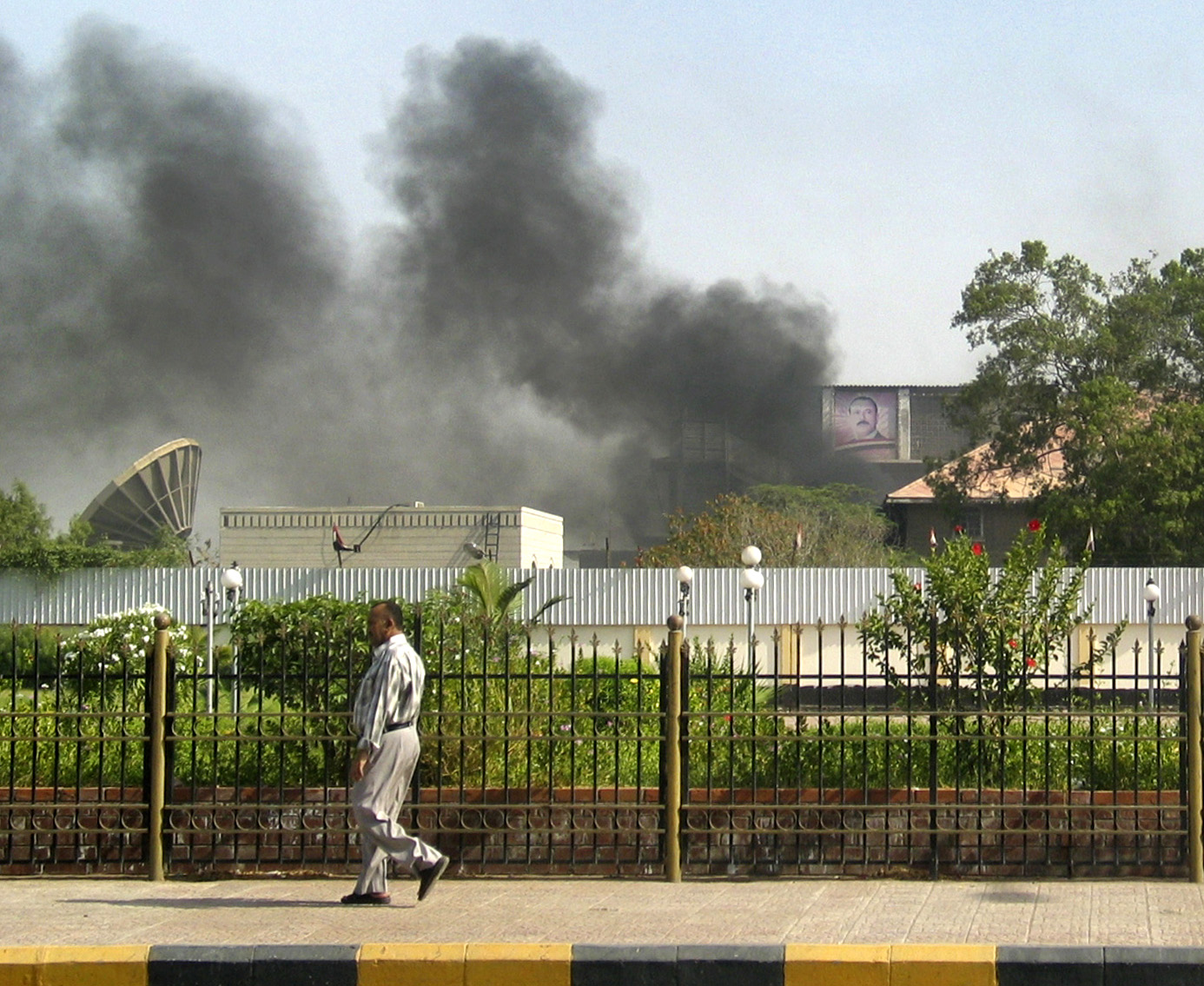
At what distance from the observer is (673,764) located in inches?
→ 307

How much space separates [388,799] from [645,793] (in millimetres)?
1600

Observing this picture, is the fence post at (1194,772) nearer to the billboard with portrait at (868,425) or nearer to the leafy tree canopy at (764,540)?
the leafy tree canopy at (764,540)

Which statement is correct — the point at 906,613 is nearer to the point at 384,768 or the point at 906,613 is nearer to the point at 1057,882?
the point at 1057,882

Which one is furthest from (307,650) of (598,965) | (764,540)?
(764,540)

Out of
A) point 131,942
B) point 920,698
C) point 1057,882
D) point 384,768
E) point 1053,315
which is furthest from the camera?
point 1053,315

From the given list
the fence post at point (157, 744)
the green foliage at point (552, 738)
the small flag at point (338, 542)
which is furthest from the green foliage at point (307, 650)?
the small flag at point (338, 542)

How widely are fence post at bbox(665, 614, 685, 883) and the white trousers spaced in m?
1.34

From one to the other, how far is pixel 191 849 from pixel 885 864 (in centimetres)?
352

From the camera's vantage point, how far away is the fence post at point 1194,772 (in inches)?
301

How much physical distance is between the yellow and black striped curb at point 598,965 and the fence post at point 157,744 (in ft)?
5.78

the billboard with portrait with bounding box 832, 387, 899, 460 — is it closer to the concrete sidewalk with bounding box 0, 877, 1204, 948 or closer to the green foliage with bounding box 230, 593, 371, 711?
the green foliage with bounding box 230, 593, 371, 711

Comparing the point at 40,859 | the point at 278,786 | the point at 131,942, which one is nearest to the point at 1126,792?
the point at 278,786

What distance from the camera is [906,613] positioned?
8.72 metres

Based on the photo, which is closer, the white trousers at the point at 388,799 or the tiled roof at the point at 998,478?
the white trousers at the point at 388,799
